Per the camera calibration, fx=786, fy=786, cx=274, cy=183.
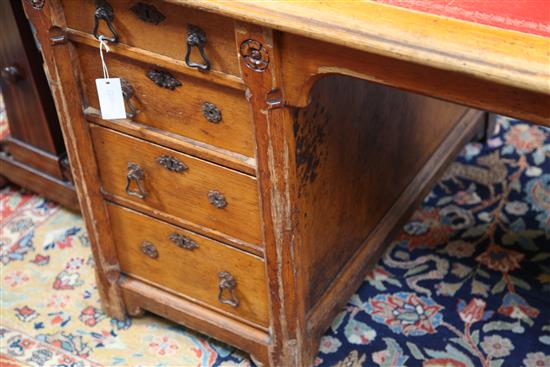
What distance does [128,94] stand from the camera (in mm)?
1488

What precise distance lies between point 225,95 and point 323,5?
0.86ft

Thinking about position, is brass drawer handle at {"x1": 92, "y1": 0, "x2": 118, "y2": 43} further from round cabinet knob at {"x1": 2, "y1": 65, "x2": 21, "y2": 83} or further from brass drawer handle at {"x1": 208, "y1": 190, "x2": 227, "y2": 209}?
round cabinet knob at {"x1": 2, "y1": 65, "x2": 21, "y2": 83}

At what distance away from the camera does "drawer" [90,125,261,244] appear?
1487 millimetres

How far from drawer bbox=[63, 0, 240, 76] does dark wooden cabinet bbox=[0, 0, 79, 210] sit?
52cm

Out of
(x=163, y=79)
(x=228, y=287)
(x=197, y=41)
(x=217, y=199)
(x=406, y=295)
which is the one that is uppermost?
(x=197, y=41)

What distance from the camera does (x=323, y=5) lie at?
1199 mm

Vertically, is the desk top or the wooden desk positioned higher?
the desk top

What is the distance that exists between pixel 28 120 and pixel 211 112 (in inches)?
33.4

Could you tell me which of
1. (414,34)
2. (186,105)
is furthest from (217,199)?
(414,34)

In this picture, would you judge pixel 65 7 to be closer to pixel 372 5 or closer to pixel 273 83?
pixel 273 83

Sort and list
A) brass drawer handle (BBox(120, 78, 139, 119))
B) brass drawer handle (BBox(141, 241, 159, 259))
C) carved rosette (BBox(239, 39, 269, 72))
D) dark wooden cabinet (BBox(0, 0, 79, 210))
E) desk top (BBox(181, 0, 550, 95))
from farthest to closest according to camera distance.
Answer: dark wooden cabinet (BBox(0, 0, 79, 210))
brass drawer handle (BBox(141, 241, 159, 259))
brass drawer handle (BBox(120, 78, 139, 119))
carved rosette (BBox(239, 39, 269, 72))
desk top (BBox(181, 0, 550, 95))

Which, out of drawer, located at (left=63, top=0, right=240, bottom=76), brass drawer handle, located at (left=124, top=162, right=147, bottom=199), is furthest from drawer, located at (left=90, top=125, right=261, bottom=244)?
drawer, located at (left=63, top=0, right=240, bottom=76)

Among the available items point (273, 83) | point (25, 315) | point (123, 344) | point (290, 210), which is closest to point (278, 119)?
point (273, 83)

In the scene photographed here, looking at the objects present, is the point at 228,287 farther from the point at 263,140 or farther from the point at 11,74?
the point at 11,74
